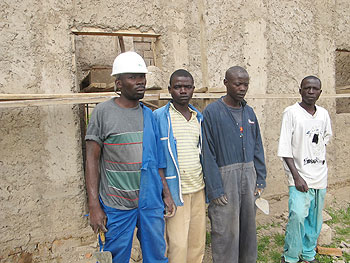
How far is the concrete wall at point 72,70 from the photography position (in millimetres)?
3348

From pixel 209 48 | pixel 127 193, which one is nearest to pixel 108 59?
pixel 209 48

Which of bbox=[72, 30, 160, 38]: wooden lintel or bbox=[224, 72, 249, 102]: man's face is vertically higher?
bbox=[72, 30, 160, 38]: wooden lintel

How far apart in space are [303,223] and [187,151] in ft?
4.68

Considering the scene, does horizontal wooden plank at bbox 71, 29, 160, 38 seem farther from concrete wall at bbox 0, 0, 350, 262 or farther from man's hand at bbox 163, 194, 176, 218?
man's hand at bbox 163, 194, 176, 218

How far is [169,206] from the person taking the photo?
2395 mm

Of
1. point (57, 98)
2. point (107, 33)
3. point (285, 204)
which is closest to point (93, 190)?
point (57, 98)

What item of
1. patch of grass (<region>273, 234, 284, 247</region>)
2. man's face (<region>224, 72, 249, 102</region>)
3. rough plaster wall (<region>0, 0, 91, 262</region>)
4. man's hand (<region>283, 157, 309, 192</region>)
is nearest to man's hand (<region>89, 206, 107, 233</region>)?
man's face (<region>224, 72, 249, 102</region>)

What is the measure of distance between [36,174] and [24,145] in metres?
0.35

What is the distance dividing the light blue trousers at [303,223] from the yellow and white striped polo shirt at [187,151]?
1.04 m

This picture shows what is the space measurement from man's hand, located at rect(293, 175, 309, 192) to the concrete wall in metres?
1.21

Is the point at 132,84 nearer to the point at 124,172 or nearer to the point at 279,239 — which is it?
the point at 124,172

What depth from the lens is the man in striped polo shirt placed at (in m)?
2.48

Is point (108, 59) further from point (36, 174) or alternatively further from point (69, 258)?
point (69, 258)

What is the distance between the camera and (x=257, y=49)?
3.90 meters
